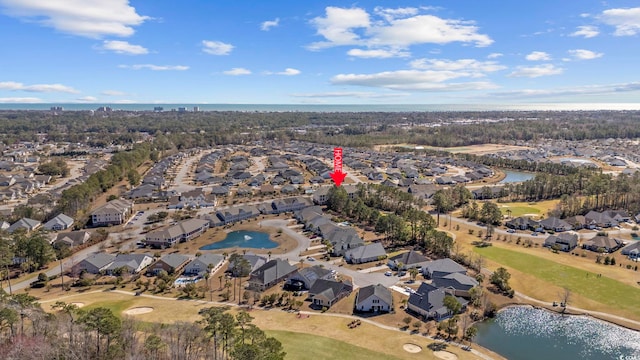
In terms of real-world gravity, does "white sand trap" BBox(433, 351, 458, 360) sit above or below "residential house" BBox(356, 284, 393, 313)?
below

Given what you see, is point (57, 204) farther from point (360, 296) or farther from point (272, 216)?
point (360, 296)

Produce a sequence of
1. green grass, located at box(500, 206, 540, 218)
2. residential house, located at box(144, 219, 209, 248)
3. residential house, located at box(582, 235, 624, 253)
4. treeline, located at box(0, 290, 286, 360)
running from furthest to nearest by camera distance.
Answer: green grass, located at box(500, 206, 540, 218) < residential house, located at box(144, 219, 209, 248) < residential house, located at box(582, 235, 624, 253) < treeline, located at box(0, 290, 286, 360)

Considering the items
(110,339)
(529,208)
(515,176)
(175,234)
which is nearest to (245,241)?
(175,234)

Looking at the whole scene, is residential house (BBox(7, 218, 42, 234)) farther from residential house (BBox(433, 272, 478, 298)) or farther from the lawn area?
the lawn area

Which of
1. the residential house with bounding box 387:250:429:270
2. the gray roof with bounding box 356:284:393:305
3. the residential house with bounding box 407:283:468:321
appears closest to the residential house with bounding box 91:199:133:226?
the residential house with bounding box 387:250:429:270

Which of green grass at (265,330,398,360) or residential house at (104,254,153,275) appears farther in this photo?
residential house at (104,254,153,275)

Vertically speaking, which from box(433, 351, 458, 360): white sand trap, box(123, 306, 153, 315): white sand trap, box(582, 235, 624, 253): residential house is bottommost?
box(123, 306, 153, 315): white sand trap

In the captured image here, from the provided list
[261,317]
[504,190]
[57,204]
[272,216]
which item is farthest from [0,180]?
[504,190]
